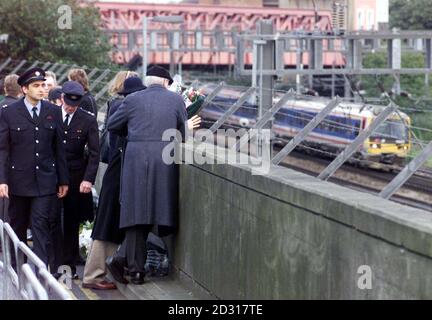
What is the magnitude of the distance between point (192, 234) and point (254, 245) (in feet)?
5.22

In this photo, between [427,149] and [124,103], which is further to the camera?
[124,103]

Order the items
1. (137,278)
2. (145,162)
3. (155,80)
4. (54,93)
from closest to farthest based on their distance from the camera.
→ (145,162) → (155,80) → (137,278) → (54,93)

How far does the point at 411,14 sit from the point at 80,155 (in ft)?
178

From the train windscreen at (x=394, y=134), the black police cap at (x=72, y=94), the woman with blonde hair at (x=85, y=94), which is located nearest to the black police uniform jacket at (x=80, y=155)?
the black police cap at (x=72, y=94)

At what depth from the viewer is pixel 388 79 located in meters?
66.8

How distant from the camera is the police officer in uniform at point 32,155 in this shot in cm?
934

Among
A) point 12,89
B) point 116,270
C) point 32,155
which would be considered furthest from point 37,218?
point 12,89

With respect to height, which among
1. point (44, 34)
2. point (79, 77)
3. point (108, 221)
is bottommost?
point (108, 221)

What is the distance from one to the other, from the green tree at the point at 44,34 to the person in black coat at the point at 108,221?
22.1 meters

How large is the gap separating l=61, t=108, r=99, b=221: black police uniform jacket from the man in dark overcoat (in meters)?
0.89

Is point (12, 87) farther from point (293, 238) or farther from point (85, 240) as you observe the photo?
point (293, 238)

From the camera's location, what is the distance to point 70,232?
1027 centimetres

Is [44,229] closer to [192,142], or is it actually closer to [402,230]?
[192,142]
